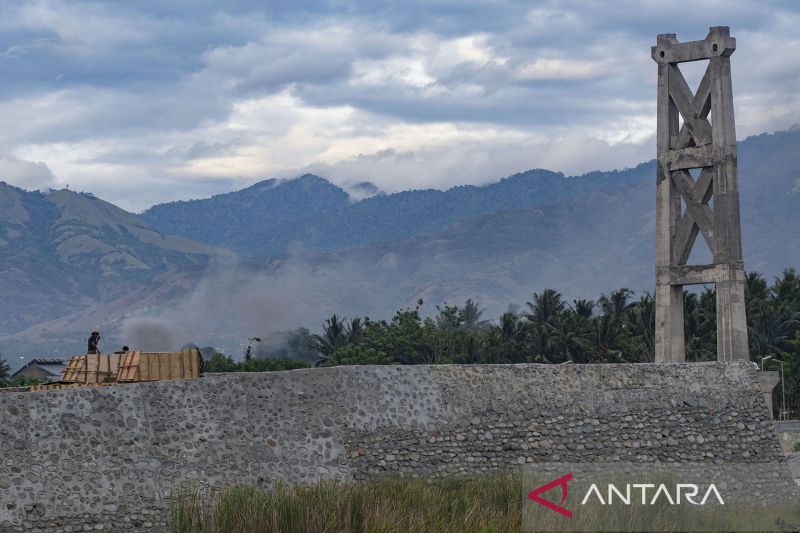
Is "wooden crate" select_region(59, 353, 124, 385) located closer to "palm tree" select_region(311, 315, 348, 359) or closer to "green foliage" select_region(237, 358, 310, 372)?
"green foliage" select_region(237, 358, 310, 372)

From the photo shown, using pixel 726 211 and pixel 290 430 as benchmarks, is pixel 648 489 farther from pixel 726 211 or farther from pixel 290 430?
Result: pixel 726 211

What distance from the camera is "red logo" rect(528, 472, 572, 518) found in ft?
81.0

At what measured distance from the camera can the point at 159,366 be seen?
28516mm

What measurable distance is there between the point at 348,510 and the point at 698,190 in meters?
21.2

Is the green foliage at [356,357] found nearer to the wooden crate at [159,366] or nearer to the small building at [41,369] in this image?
the small building at [41,369]

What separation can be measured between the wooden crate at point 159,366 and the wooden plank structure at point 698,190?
17.5m

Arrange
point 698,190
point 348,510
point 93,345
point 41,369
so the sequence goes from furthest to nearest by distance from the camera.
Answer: point 41,369, point 698,190, point 93,345, point 348,510

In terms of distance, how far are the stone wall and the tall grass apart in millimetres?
1182

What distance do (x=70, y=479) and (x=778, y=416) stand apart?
66.4 meters

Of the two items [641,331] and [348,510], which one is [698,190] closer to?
[348,510]

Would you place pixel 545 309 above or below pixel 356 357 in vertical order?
above

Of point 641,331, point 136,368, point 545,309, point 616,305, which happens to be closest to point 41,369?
point 545,309

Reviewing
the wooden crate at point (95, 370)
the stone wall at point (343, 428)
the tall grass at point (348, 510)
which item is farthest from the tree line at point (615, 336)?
the tall grass at point (348, 510)

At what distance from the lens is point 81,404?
83.2 feet
